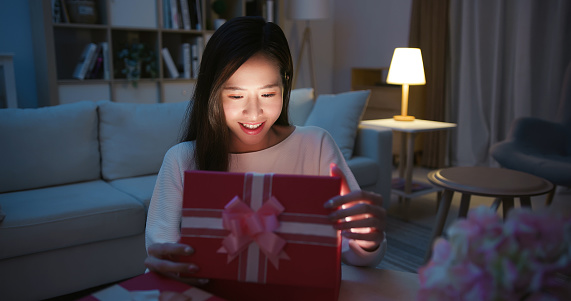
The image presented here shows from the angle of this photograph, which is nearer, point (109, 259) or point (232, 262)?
point (232, 262)

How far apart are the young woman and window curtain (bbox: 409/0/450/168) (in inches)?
125

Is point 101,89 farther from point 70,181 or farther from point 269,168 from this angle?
point 269,168

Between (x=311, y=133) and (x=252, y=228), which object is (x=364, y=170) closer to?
(x=311, y=133)

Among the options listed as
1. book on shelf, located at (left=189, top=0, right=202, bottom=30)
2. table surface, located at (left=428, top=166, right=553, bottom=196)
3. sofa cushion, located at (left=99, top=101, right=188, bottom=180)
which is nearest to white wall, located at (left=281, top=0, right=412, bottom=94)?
book on shelf, located at (left=189, top=0, right=202, bottom=30)

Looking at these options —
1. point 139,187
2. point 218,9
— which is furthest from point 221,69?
point 218,9

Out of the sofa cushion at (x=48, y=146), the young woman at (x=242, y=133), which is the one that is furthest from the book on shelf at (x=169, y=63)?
the young woman at (x=242, y=133)

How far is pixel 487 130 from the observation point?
12.8ft

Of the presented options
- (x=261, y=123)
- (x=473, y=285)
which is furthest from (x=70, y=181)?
(x=473, y=285)

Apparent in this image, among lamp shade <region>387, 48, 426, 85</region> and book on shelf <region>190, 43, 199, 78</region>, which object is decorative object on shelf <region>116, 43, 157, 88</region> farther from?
lamp shade <region>387, 48, 426, 85</region>

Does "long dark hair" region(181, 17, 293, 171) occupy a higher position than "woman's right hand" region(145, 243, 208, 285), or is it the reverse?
"long dark hair" region(181, 17, 293, 171)

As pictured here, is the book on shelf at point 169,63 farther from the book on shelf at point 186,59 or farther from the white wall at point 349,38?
the white wall at point 349,38

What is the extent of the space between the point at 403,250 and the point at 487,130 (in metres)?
1.99

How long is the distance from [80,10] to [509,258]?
3.44 meters

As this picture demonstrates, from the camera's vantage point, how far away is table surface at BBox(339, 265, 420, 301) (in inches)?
32.7
